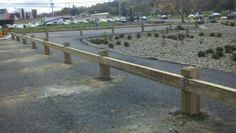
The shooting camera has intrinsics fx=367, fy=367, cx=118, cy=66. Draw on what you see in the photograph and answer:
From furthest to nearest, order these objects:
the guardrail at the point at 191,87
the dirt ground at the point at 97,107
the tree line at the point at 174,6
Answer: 1. the tree line at the point at 174,6
2. the dirt ground at the point at 97,107
3. the guardrail at the point at 191,87

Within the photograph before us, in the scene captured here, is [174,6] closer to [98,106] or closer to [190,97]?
[98,106]

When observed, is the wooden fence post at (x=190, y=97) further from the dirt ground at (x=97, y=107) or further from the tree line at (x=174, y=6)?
the tree line at (x=174, y=6)

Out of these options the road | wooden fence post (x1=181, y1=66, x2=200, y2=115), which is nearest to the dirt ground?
the road

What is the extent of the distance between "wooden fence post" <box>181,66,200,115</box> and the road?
15 cm

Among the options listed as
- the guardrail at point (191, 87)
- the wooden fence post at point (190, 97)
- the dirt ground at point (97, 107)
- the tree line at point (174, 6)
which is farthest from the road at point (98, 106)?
the tree line at point (174, 6)

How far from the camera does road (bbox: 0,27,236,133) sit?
6336 millimetres

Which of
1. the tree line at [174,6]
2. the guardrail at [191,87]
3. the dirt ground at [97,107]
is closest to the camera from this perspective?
the guardrail at [191,87]

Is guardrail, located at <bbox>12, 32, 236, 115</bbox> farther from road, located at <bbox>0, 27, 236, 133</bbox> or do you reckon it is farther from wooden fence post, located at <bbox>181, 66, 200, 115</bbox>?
road, located at <bbox>0, 27, 236, 133</bbox>

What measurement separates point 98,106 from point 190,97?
2.09 m

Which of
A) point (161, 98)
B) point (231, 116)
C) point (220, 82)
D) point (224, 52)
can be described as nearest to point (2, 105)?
point (161, 98)

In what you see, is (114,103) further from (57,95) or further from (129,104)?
(57,95)

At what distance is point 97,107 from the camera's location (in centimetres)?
765

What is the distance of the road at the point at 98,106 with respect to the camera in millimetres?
6336

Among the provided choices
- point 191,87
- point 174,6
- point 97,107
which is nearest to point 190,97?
point 191,87
